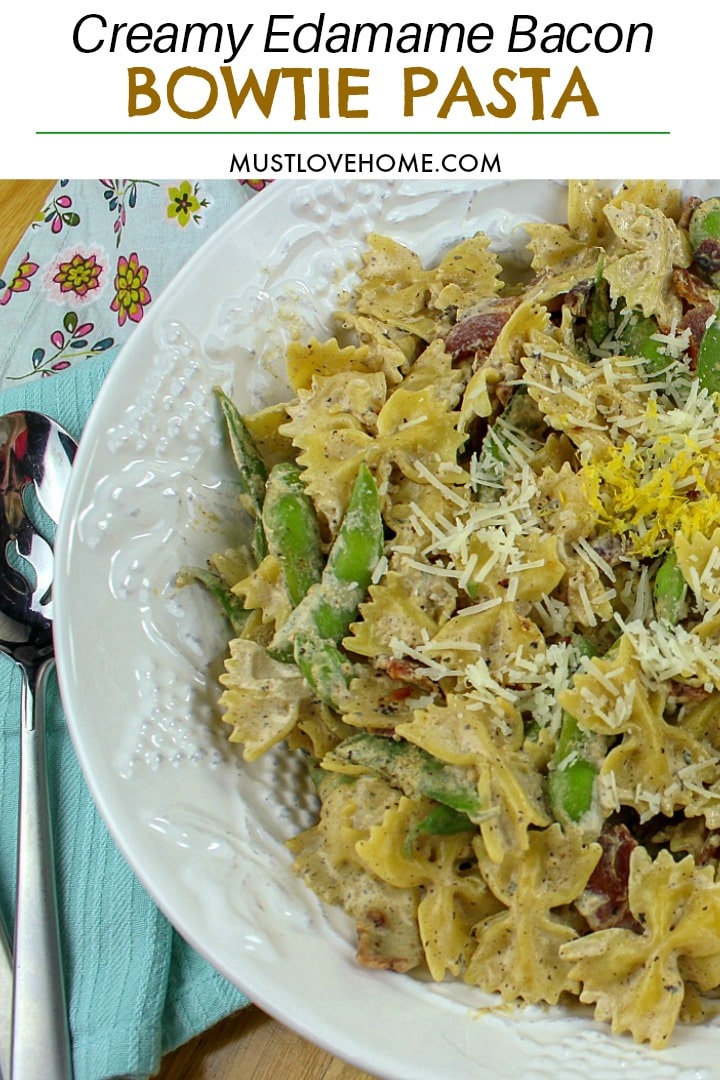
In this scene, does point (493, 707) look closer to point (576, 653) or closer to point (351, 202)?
point (576, 653)

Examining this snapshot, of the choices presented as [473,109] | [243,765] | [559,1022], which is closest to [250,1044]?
[243,765]

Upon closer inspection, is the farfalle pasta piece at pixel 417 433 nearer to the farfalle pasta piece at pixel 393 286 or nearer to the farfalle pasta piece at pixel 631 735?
the farfalle pasta piece at pixel 393 286

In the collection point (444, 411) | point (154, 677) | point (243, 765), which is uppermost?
point (444, 411)

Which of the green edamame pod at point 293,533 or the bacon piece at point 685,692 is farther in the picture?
the green edamame pod at point 293,533

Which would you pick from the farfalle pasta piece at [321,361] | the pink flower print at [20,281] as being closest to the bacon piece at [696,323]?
the farfalle pasta piece at [321,361]

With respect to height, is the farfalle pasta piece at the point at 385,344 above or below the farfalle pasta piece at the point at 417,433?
above

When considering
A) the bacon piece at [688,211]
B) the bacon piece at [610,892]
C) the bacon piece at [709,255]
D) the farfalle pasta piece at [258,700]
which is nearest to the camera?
the bacon piece at [610,892]

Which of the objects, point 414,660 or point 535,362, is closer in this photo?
point 414,660

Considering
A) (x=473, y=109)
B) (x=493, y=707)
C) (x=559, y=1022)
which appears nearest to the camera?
(x=559, y=1022)
